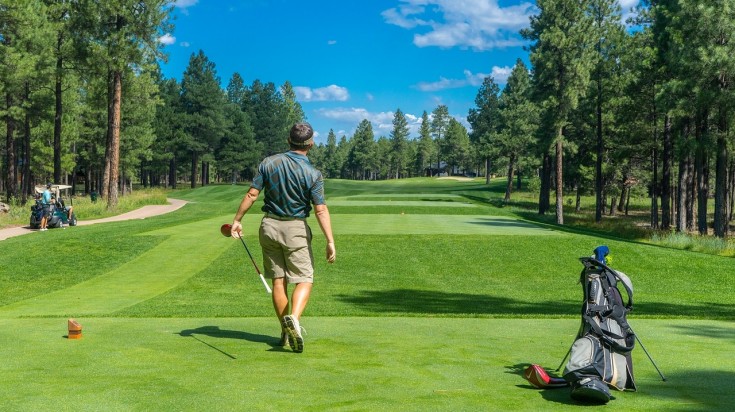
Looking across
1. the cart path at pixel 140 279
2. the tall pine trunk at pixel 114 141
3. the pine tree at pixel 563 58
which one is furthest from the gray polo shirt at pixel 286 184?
the pine tree at pixel 563 58

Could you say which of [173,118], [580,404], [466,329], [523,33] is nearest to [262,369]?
[580,404]

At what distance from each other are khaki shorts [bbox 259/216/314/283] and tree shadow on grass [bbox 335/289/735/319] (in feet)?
19.3

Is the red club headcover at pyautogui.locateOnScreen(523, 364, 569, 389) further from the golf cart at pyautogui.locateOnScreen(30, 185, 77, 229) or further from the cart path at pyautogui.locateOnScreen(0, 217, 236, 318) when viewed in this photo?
the golf cart at pyautogui.locateOnScreen(30, 185, 77, 229)

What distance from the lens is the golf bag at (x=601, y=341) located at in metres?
5.14

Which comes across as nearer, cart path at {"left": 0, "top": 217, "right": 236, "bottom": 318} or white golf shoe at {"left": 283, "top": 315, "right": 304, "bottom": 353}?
white golf shoe at {"left": 283, "top": 315, "right": 304, "bottom": 353}

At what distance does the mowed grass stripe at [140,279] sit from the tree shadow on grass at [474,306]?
513cm

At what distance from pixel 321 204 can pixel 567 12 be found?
43.4 m

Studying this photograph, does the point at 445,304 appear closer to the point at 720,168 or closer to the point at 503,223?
the point at 503,223

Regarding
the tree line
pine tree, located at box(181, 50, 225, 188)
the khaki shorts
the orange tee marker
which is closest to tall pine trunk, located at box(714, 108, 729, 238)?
the tree line

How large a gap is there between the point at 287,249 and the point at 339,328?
205 centimetres

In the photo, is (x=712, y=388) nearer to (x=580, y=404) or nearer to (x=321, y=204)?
(x=580, y=404)

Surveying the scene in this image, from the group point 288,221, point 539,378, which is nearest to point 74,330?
point 288,221

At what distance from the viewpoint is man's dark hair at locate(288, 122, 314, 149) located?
7234 millimetres

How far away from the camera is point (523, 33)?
178 ft
